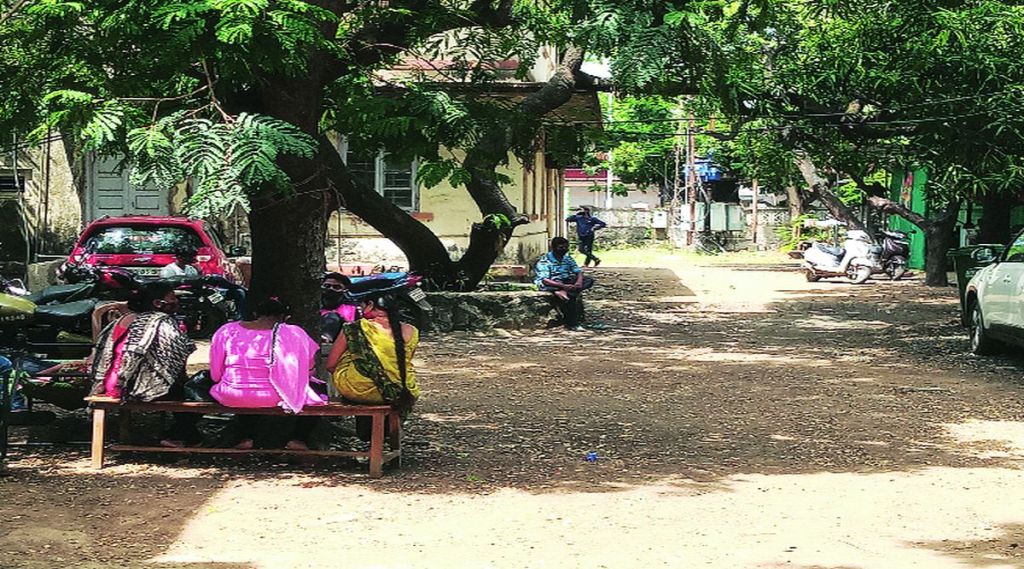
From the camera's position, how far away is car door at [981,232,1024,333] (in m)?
13.0

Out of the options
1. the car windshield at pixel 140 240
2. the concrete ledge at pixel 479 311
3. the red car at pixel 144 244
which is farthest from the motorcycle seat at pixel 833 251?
the car windshield at pixel 140 240

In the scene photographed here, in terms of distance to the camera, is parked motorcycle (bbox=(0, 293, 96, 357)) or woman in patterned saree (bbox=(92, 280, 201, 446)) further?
parked motorcycle (bbox=(0, 293, 96, 357))

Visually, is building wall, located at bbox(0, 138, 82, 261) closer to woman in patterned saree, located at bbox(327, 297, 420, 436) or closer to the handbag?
the handbag

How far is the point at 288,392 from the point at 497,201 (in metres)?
10.7

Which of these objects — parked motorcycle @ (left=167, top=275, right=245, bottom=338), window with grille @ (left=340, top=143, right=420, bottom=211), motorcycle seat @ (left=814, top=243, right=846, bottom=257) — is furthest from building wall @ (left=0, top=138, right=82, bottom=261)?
motorcycle seat @ (left=814, top=243, right=846, bottom=257)

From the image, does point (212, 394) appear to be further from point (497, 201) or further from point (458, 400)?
point (497, 201)

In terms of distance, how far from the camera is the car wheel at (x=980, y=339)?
47.2 ft

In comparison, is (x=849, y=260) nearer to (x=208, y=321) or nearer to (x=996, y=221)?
(x=996, y=221)

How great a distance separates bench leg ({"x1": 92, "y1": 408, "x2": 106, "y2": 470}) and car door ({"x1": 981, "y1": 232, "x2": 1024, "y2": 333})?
8.94 meters

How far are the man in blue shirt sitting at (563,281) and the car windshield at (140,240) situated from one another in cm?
456

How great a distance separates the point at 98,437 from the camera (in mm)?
8047

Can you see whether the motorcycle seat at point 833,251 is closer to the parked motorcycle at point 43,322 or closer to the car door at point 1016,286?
the car door at point 1016,286

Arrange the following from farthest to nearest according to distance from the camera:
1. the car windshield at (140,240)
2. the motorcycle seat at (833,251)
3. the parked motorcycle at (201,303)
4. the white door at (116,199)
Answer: the motorcycle seat at (833,251), the white door at (116,199), the car windshield at (140,240), the parked motorcycle at (201,303)

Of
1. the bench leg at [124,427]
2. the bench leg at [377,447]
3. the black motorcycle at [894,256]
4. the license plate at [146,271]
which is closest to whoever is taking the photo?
the bench leg at [377,447]
